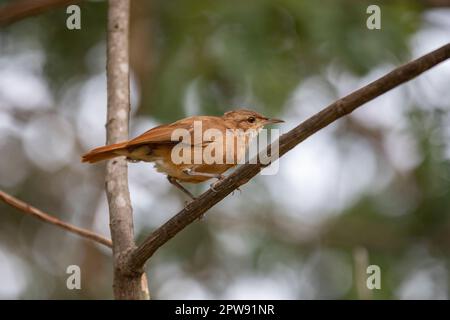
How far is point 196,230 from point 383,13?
3404 mm

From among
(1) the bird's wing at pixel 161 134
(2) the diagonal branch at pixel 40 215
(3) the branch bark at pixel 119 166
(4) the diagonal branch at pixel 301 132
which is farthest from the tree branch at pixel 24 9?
(4) the diagonal branch at pixel 301 132

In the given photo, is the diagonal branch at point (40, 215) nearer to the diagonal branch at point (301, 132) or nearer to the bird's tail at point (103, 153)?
the bird's tail at point (103, 153)

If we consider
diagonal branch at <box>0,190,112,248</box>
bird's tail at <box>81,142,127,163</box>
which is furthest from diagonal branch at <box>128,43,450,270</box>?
bird's tail at <box>81,142,127,163</box>

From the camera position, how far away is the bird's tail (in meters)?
4.50

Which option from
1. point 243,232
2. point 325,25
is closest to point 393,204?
point 243,232

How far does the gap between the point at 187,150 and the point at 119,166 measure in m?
0.47

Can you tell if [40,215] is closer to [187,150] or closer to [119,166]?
[119,166]

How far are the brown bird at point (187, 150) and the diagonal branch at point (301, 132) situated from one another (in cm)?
100

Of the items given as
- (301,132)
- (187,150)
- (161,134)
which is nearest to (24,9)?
(161,134)

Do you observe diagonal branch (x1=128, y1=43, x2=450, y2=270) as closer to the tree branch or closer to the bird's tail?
the bird's tail

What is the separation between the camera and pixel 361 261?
4.53 m

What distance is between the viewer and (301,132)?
124 inches

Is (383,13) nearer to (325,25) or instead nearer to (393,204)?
(325,25)

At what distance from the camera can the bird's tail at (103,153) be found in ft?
14.8
